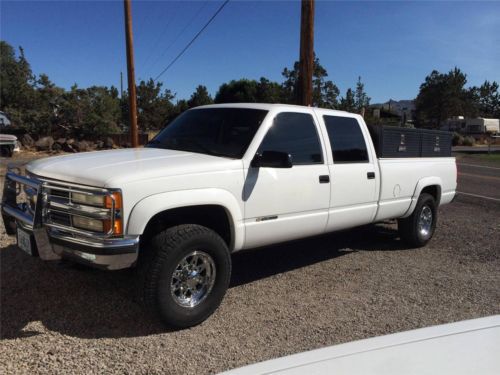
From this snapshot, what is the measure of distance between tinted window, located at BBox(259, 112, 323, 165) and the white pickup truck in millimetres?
12

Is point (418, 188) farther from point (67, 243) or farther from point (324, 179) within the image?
point (67, 243)

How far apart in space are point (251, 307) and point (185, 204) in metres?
1.29

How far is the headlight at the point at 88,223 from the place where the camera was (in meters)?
3.47

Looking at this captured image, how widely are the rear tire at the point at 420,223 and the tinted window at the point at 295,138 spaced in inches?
93.5

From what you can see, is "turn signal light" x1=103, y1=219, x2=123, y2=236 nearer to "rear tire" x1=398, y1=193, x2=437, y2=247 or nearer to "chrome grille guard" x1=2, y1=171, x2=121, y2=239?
"chrome grille guard" x1=2, y1=171, x2=121, y2=239

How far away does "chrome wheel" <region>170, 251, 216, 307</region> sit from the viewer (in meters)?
3.86

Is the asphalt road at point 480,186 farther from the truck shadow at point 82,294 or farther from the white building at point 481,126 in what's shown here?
the white building at point 481,126

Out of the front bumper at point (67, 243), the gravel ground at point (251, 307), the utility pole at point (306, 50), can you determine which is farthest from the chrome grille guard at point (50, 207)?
the utility pole at point (306, 50)

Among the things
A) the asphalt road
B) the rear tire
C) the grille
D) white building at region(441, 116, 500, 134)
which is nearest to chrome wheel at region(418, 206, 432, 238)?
the rear tire

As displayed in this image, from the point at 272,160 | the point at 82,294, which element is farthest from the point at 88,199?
the point at 272,160

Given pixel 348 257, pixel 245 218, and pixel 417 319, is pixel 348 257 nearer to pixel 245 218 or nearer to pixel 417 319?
pixel 417 319

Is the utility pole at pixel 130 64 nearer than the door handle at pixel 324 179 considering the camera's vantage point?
No

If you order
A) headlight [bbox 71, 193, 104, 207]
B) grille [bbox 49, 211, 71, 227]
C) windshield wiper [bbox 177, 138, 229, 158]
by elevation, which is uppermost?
windshield wiper [bbox 177, 138, 229, 158]

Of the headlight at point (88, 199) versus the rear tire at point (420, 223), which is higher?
the headlight at point (88, 199)
